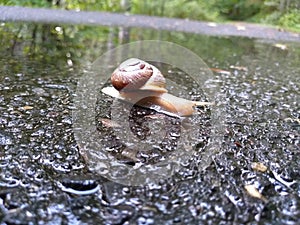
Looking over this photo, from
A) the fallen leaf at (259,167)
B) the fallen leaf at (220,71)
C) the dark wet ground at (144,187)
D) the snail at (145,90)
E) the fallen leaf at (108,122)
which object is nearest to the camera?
the dark wet ground at (144,187)

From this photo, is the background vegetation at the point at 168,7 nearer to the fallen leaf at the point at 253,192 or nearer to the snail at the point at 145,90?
the snail at the point at 145,90

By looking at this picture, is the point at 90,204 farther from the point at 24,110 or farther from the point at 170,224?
the point at 24,110

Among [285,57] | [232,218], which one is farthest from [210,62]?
[232,218]

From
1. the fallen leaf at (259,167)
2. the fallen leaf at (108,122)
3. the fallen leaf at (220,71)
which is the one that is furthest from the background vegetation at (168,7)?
the fallen leaf at (259,167)

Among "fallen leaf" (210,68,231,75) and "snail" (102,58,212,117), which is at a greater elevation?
"snail" (102,58,212,117)

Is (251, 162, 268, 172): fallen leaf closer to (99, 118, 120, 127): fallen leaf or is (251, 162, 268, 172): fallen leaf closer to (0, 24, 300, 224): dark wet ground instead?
(0, 24, 300, 224): dark wet ground

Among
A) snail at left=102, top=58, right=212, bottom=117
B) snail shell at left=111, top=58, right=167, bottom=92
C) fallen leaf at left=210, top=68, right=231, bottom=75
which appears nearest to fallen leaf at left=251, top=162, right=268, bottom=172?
snail at left=102, top=58, right=212, bottom=117

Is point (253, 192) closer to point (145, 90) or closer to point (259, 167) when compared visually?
point (259, 167)
